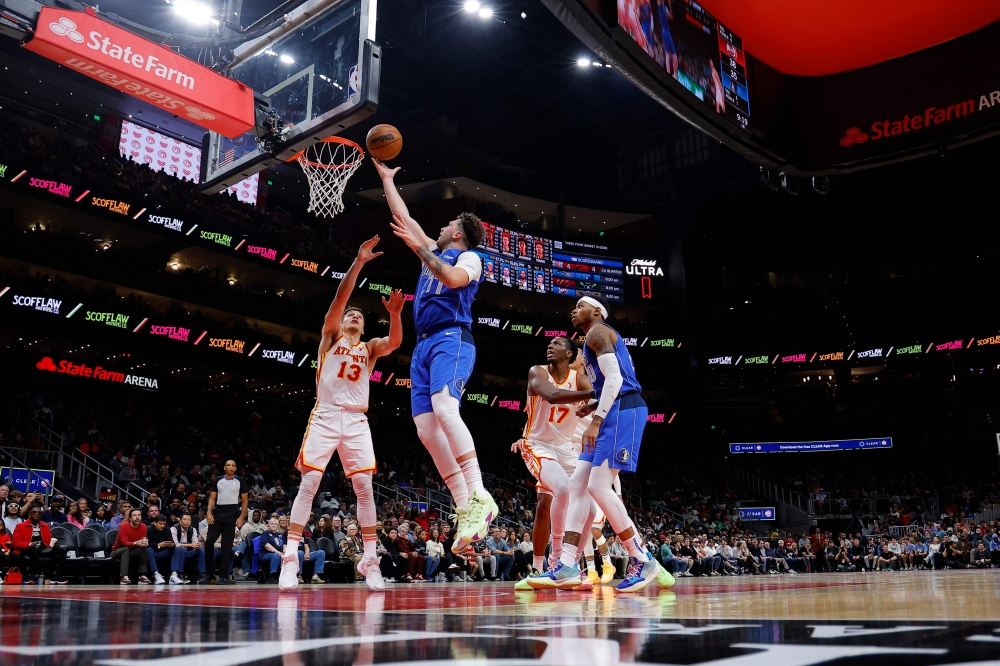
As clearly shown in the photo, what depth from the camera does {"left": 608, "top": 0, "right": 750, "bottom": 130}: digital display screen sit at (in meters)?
4.45

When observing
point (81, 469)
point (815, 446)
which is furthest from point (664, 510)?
point (81, 469)

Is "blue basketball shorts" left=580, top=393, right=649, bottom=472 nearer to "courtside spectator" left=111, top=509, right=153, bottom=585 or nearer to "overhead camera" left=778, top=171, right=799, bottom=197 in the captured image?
"overhead camera" left=778, top=171, right=799, bottom=197

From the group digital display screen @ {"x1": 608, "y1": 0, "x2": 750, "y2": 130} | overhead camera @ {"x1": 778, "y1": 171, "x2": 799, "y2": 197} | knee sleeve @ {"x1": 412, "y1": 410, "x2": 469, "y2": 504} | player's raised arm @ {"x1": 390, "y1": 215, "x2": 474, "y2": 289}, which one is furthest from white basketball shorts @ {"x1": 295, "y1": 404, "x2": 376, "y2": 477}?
overhead camera @ {"x1": 778, "y1": 171, "x2": 799, "y2": 197}

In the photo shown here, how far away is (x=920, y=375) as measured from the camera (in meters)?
31.1

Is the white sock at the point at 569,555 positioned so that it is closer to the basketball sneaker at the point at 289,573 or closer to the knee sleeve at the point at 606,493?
the knee sleeve at the point at 606,493

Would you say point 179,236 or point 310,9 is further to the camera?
point 179,236

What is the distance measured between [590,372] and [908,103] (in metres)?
2.84

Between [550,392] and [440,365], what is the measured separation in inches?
49.1

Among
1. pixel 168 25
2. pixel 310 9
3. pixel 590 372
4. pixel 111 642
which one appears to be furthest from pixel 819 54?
pixel 168 25

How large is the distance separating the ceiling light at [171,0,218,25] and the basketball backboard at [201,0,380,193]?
39 cm

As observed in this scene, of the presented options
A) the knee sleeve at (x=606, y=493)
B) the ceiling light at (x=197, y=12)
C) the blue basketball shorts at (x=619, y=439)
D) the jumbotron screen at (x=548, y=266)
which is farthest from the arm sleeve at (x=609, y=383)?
the jumbotron screen at (x=548, y=266)

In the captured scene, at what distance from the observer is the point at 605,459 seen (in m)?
5.07

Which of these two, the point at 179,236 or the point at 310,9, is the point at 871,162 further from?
the point at 179,236

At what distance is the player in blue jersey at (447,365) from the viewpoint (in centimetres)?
459
